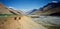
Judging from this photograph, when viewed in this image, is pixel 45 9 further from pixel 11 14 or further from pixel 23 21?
pixel 11 14

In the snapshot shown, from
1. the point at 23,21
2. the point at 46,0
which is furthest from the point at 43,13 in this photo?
the point at 23,21

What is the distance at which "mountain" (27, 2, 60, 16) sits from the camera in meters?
4.57

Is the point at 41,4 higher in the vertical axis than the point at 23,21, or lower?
higher

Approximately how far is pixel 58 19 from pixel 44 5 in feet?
2.32

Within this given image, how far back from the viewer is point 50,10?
15.4 feet

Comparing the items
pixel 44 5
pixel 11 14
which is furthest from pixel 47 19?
pixel 11 14

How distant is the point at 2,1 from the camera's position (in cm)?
442

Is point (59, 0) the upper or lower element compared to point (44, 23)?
upper

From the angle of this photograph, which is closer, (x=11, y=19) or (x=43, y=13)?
(x=11, y=19)

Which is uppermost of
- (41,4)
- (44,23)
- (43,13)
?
(41,4)

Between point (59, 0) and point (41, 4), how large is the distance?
0.65 metres

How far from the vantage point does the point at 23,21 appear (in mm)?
4559

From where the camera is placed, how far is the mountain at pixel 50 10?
15.0ft

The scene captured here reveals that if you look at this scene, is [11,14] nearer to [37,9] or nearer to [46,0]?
[37,9]
